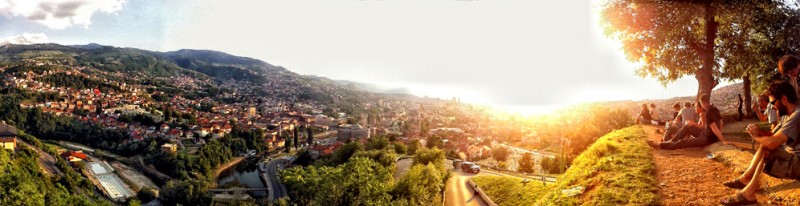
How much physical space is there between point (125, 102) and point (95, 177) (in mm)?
51239

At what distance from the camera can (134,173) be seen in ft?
149

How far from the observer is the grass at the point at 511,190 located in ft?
38.9

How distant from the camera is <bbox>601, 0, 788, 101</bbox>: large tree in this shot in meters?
8.94

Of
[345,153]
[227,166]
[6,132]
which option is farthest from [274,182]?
[6,132]

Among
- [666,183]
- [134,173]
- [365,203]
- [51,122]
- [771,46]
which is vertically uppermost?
[771,46]

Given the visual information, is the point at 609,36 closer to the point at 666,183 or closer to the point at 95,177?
the point at 666,183

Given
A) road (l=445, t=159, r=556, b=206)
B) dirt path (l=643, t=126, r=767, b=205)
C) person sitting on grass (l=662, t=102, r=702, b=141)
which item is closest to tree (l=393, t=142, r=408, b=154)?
road (l=445, t=159, r=556, b=206)

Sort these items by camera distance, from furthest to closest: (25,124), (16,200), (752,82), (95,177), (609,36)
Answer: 1. (25,124)
2. (95,177)
3. (16,200)
4. (752,82)
5. (609,36)

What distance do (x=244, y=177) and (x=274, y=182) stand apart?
703cm

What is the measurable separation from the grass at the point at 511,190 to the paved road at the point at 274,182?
71.3 feet

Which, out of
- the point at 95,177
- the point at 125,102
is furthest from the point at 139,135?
the point at 125,102

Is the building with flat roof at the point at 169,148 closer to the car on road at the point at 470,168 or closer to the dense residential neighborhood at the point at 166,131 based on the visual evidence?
the dense residential neighborhood at the point at 166,131

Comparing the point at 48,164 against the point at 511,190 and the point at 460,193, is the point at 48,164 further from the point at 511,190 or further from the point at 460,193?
the point at 511,190

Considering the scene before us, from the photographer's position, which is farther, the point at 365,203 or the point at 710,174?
the point at 365,203
